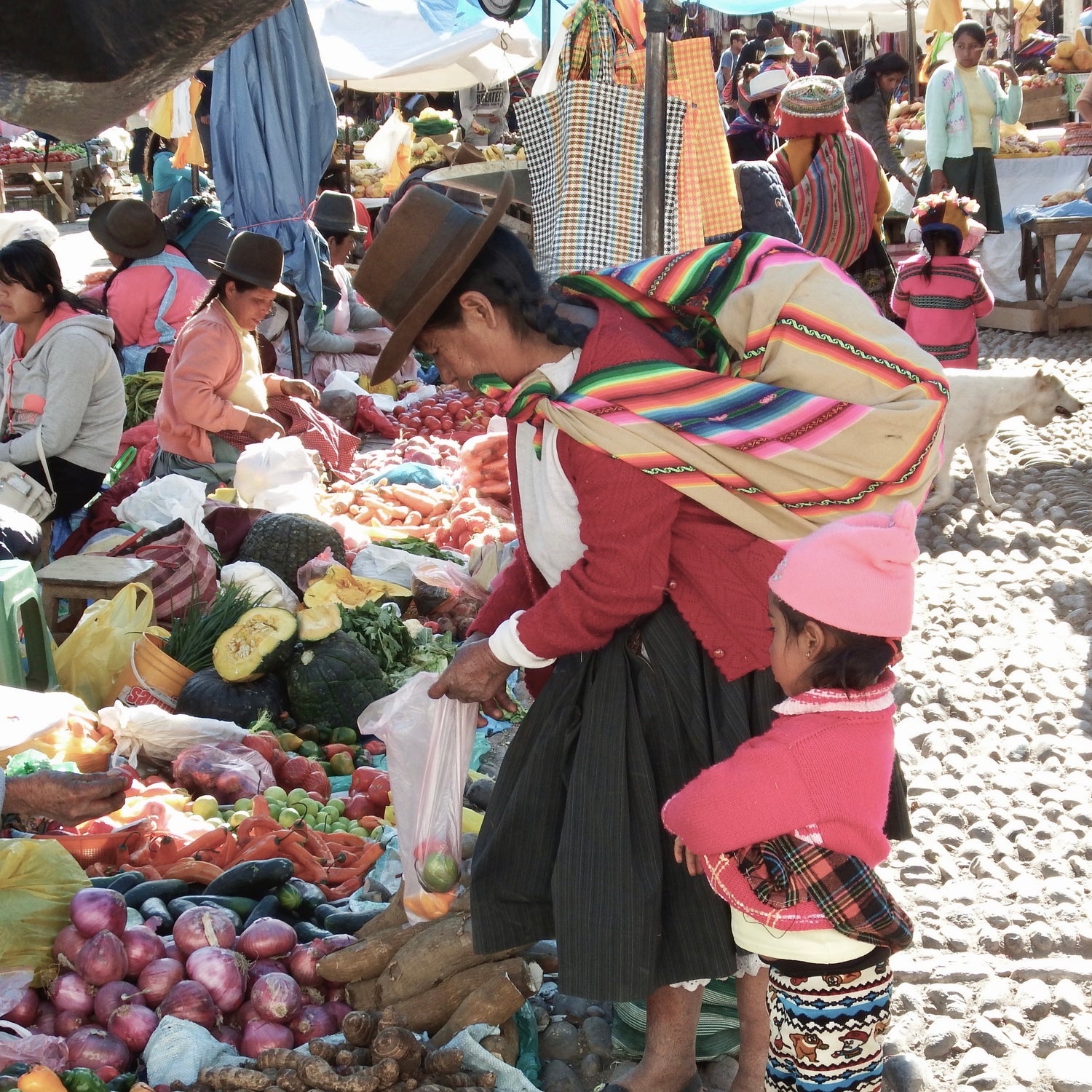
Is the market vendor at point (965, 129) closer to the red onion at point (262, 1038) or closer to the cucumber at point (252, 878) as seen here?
the cucumber at point (252, 878)

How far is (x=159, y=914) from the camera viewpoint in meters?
2.90

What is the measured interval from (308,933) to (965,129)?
398 inches

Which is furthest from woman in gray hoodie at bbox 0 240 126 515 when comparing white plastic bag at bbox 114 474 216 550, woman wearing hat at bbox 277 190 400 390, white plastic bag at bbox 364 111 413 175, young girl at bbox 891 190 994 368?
white plastic bag at bbox 364 111 413 175

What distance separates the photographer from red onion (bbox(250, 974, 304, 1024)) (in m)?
2.60

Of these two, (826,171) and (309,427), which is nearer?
(826,171)

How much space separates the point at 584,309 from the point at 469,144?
589 inches

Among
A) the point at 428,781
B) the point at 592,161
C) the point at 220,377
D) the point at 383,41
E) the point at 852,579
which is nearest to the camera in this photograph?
the point at 852,579

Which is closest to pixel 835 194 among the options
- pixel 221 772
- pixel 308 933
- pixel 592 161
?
pixel 592 161

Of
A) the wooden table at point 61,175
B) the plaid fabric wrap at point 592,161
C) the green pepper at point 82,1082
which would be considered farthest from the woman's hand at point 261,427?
the wooden table at point 61,175

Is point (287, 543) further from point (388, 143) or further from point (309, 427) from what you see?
point (388, 143)

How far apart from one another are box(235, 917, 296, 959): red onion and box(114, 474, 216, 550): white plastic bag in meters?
2.69

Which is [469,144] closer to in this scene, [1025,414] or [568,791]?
[1025,414]

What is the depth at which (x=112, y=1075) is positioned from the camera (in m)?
2.45

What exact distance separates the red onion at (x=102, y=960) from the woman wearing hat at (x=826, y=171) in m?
5.19
